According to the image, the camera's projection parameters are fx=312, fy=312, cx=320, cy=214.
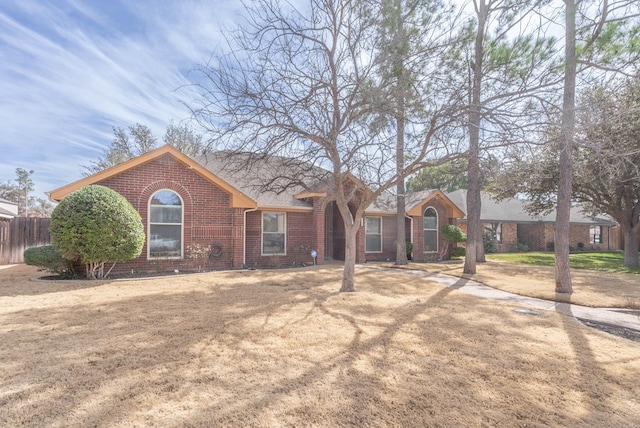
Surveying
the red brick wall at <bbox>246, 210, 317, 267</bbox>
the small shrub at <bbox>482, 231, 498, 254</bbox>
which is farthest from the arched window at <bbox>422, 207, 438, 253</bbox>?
the small shrub at <bbox>482, 231, 498, 254</bbox>

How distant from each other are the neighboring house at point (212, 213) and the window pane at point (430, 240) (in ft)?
13.1

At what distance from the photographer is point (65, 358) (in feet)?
11.8

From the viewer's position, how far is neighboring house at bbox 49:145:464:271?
1024 centimetres

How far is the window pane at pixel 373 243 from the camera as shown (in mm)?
16094

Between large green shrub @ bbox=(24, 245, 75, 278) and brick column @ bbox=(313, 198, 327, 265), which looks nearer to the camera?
large green shrub @ bbox=(24, 245, 75, 278)

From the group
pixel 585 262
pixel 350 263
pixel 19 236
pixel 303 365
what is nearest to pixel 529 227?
pixel 585 262

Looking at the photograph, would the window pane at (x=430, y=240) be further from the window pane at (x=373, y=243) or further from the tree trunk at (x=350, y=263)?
the tree trunk at (x=350, y=263)

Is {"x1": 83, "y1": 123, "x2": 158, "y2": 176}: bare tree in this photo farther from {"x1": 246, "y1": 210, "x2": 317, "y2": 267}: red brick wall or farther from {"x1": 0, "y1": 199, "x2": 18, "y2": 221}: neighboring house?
{"x1": 246, "y1": 210, "x2": 317, "y2": 267}: red brick wall

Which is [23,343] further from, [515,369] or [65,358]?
[515,369]

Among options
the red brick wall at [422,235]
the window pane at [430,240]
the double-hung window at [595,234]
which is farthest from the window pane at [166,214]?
the double-hung window at [595,234]

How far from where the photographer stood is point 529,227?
85.6 feet

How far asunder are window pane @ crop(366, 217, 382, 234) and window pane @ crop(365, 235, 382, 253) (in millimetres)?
313

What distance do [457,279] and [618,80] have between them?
681 centimetres

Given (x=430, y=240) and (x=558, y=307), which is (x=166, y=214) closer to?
(x=558, y=307)
